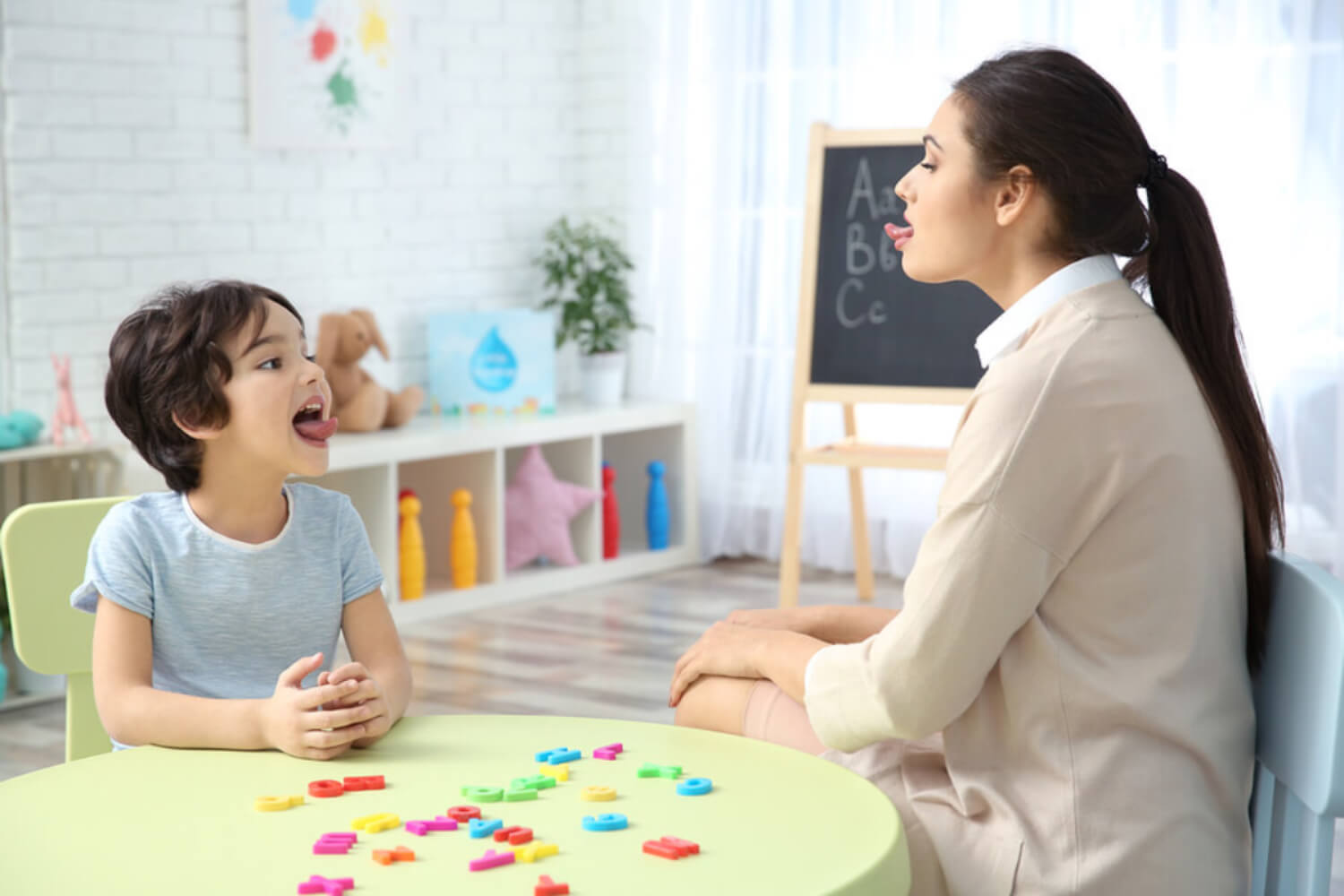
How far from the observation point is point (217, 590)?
4.90ft

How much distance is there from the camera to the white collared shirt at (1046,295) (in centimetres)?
137

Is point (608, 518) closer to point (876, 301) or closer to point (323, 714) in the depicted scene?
point (876, 301)

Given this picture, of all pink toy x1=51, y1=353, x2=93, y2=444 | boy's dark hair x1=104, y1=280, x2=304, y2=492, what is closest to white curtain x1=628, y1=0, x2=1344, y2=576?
pink toy x1=51, y1=353, x2=93, y2=444

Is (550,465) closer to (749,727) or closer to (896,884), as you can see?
(749,727)

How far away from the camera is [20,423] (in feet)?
11.7

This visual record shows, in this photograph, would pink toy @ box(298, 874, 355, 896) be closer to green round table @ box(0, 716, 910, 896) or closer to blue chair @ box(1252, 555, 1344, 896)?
green round table @ box(0, 716, 910, 896)

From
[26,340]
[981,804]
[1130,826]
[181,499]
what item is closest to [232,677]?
[181,499]

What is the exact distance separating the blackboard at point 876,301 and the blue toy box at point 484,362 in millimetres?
991

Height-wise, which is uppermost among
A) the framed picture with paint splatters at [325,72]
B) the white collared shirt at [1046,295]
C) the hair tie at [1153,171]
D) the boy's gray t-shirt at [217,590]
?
the framed picture with paint splatters at [325,72]

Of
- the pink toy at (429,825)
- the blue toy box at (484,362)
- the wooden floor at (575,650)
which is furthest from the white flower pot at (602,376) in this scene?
the pink toy at (429,825)

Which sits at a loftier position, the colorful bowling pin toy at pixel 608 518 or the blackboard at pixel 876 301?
the blackboard at pixel 876 301

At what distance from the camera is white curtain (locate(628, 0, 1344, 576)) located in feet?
13.5

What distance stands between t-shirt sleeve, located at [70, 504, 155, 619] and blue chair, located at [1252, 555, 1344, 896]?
3.27 ft

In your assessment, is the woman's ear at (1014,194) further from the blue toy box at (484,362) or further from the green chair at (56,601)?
the blue toy box at (484,362)
